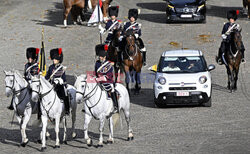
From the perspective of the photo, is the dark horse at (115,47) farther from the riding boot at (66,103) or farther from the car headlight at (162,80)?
the riding boot at (66,103)

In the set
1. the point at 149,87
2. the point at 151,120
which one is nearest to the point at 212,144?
the point at 151,120

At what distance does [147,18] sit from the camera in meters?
40.1

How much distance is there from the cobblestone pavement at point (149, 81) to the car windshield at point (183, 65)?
4.29 feet

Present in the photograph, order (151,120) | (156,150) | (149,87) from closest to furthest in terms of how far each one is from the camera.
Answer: (156,150)
(151,120)
(149,87)

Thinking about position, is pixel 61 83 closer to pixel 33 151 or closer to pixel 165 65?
pixel 33 151

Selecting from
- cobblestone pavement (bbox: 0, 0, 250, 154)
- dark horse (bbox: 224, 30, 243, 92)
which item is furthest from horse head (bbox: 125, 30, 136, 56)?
dark horse (bbox: 224, 30, 243, 92)

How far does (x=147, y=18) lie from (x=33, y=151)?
24.9 m

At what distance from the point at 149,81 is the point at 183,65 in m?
5.12

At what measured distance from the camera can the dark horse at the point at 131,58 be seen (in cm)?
2314

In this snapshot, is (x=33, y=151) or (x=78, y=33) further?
(x=78, y=33)

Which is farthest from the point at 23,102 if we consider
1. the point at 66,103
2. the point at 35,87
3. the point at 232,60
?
the point at 232,60

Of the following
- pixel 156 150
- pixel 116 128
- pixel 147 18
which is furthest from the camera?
pixel 147 18

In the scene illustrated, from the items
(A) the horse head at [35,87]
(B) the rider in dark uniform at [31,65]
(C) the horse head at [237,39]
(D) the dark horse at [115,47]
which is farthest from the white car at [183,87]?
(A) the horse head at [35,87]

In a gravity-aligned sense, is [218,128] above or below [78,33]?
below
